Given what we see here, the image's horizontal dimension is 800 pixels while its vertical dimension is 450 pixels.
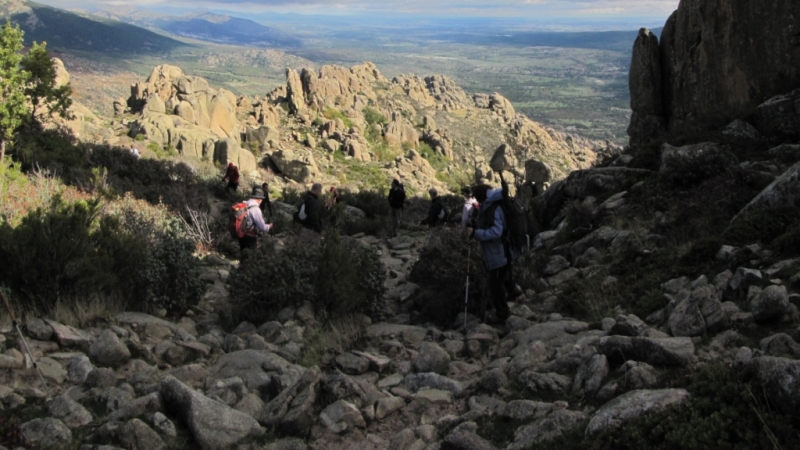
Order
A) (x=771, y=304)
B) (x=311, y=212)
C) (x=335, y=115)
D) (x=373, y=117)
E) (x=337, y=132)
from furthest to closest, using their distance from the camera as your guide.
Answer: (x=373, y=117) → (x=335, y=115) → (x=337, y=132) → (x=311, y=212) → (x=771, y=304)

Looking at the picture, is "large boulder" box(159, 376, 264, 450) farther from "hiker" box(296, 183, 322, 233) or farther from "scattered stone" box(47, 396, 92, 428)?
"hiker" box(296, 183, 322, 233)

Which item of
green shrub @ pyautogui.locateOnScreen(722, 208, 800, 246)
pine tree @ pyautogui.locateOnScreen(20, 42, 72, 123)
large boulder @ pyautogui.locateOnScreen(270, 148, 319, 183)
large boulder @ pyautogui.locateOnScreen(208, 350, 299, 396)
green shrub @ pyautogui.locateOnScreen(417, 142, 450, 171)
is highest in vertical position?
pine tree @ pyautogui.locateOnScreen(20, 42, 72, 123)

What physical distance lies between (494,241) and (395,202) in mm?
9774

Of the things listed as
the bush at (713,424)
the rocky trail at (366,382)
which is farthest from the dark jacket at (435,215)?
the bush at (713,424)

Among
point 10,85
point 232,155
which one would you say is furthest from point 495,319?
point 232,155

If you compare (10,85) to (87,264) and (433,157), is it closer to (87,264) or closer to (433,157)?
(87,264)

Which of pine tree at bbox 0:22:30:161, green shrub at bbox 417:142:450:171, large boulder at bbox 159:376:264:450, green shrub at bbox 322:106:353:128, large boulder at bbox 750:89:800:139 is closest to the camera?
large boulder at bbox 159:376:264:450

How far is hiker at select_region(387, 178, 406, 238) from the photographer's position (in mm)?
17741

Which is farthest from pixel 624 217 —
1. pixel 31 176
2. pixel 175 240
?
pixel 31 176

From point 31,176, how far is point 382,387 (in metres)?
14.8

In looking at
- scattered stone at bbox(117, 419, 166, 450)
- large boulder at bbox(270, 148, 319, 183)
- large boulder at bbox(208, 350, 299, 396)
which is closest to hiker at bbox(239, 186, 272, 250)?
large boulder at bbox(208, 350, 299, 396)

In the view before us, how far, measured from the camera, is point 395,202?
707 inches

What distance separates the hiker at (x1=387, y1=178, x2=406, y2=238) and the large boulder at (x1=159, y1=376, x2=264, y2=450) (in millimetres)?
12464

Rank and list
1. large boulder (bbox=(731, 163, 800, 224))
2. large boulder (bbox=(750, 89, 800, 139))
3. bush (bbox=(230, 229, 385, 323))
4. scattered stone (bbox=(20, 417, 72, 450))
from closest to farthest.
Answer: scattered stone (bbox=(20, 417, 72, 450))
large boulder (bbox=(731, 163, 800, 224))
bush (bbox=(230, 229, 385, 323))
large boulder (bbox=(750, 89, 800, 139))
